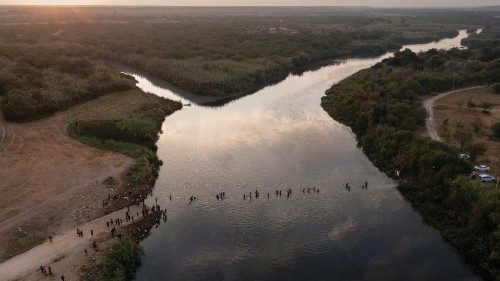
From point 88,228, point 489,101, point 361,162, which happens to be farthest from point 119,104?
point 489,101

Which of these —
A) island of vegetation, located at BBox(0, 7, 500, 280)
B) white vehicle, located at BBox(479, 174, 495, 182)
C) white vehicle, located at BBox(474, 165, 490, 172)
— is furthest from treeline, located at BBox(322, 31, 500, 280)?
white vehicle, located at BBox(474, 165, 490, 172)

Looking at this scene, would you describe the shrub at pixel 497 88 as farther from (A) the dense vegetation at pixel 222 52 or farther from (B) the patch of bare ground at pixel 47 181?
(B) the patch of bare ground at pixel 47 181

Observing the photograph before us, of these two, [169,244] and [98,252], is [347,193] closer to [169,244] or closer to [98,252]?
[169,244]

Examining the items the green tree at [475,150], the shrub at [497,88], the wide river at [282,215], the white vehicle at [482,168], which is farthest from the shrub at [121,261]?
the shrub at [497,88]

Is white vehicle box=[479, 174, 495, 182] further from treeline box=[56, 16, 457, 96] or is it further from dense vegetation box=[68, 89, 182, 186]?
treeline box=[56, 16, 457, 96]

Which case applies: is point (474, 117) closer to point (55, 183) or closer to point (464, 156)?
point (464, 156)

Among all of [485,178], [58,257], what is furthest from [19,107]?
[485,178]
